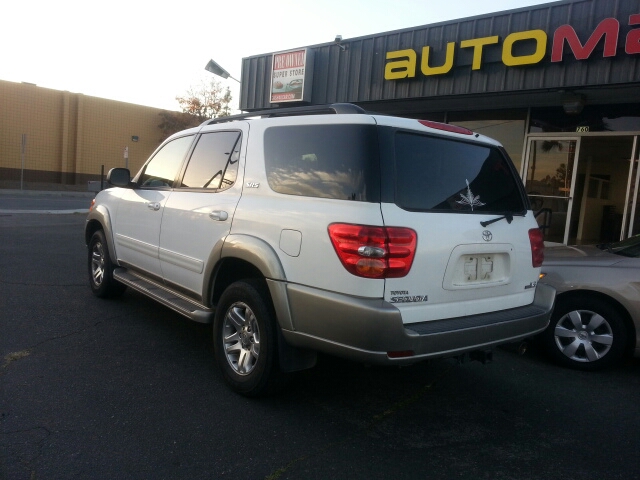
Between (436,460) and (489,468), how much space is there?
29 centimetres

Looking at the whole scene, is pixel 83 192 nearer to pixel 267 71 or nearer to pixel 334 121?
pixel 267 71

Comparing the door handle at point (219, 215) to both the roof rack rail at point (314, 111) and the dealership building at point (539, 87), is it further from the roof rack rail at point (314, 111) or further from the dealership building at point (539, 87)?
the dealership building at point (539, 87)

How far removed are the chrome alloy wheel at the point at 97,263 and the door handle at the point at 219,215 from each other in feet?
8.43

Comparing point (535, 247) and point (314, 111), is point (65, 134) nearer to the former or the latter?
point (314, 111)

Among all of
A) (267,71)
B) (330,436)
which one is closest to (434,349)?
(330,436)

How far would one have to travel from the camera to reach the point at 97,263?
6.36m

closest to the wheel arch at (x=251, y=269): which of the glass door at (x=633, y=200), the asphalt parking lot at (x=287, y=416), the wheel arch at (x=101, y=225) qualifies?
the asphalt parking lot at (x=287, y=416)

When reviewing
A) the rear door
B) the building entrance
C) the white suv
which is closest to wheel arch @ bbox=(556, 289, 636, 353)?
the white suv

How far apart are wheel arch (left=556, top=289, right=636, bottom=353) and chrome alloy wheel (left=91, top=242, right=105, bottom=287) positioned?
4.81 meters

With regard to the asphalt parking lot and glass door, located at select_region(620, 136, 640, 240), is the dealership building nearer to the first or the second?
glass door, located at select_region(620, 136, 640, 240)

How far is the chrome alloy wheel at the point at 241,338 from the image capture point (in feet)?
12.2

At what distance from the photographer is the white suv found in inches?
120

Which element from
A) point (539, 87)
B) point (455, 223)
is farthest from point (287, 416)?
point (539, 87)

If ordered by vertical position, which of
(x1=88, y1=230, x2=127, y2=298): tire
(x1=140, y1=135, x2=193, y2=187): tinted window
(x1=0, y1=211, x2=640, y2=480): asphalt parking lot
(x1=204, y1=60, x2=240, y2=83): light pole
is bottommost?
(x1=0, y1=211, x2=640, y2=480): asphalt parking lot
